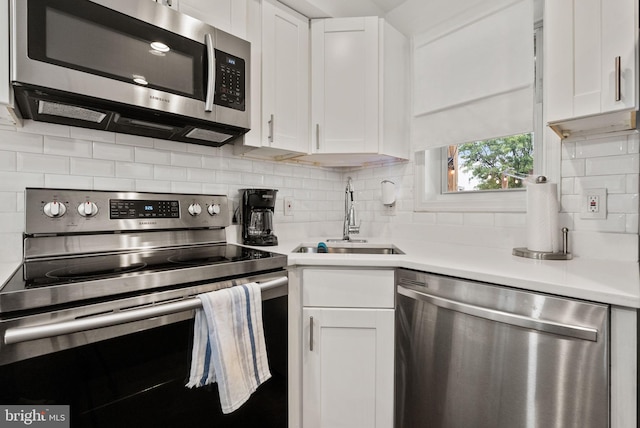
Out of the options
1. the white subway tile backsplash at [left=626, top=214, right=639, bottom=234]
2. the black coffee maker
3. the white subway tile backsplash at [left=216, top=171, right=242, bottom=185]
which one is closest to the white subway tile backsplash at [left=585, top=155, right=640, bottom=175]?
the white subway tile backsplash at [left=626, top=214, right=639, bottom=234]

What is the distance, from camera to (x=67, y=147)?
127 cm

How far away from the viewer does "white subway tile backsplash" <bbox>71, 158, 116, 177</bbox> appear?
1.28 meters

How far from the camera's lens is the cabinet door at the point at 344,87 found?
177cm

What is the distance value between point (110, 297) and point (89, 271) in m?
0.19

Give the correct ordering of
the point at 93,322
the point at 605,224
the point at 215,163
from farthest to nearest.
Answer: the point at 215,163 < the point at 605,224 < the point at 93,322

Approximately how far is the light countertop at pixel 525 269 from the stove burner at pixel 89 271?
0.58 m

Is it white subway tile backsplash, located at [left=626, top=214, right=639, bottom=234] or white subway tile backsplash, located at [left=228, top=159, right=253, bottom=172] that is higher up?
white subway tile backsplash, located at [left=228, top=159, right=253, bottom=172]

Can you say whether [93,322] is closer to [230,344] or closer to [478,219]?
[230,344]

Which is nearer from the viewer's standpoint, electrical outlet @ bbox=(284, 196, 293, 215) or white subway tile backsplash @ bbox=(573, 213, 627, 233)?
white subway tile backsplash @ bbox=(573, 213, 627, 233)

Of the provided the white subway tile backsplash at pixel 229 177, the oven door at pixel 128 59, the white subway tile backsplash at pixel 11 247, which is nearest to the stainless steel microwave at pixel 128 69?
the oven door at pixel 128 59

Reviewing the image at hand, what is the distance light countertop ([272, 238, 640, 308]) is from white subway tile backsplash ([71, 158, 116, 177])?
89 centimetres

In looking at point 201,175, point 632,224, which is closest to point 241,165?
point 201,175

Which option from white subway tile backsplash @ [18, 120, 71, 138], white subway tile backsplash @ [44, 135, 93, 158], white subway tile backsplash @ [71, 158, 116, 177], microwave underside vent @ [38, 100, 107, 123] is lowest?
white subway tile backsplash @ [71, 158, 116, 177]

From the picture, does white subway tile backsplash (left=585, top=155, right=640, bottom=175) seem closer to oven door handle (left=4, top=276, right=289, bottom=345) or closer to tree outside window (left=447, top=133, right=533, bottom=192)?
tree outside window (left=447, top=133, right=533, bottom=192)
